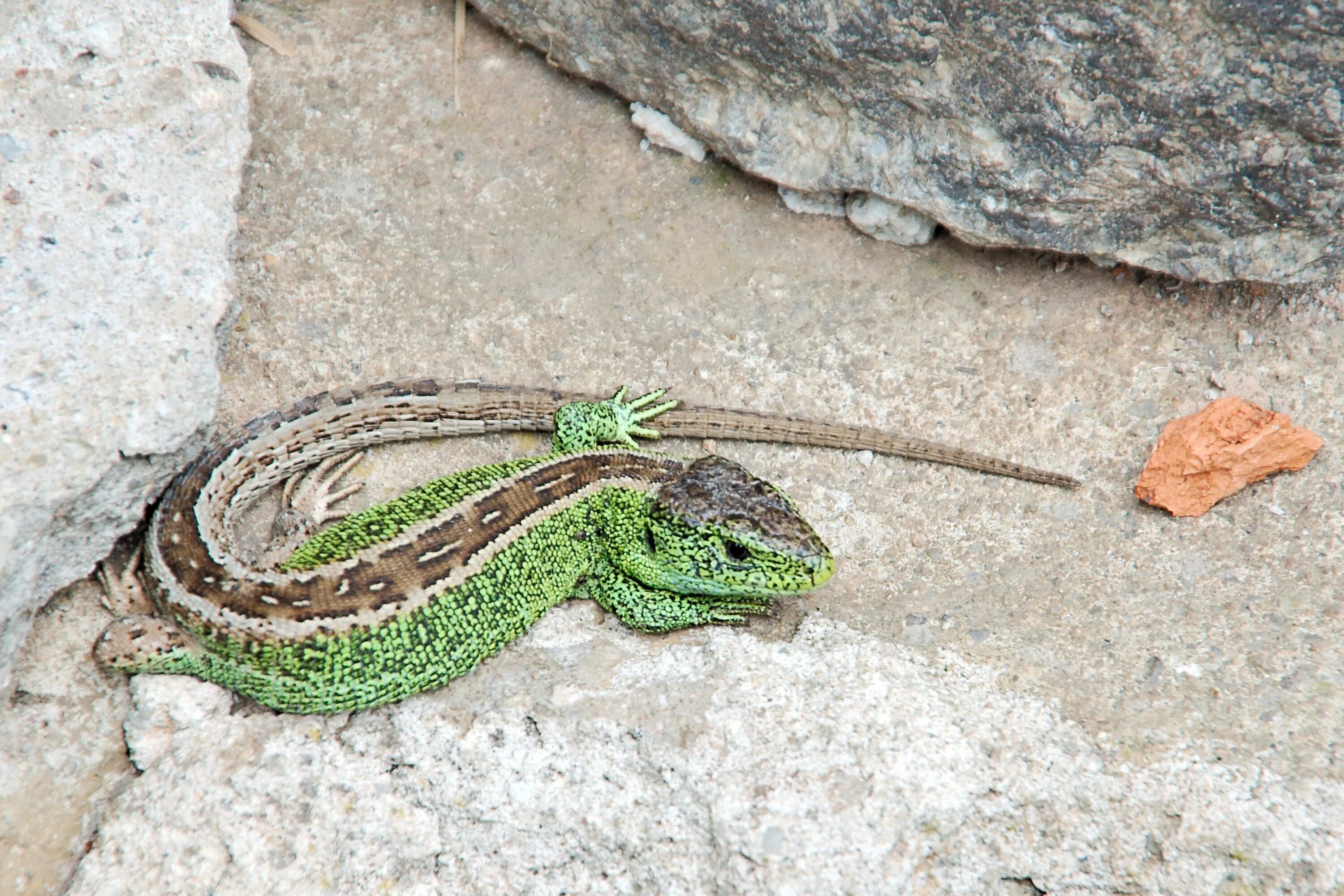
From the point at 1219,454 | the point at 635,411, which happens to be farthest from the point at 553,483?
the point at 1219,454

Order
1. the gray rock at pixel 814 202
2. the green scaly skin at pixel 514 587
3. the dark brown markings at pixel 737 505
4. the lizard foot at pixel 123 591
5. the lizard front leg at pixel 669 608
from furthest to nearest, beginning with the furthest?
the gray rock at pixel 814 202, the lizard front leg at pixel 669 608, the lizard foot at pixel 123 591, the dark brown markings at pixel 737 505, the green scaly skin at pixel 514 587

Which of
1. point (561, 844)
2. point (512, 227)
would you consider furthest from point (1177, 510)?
point (512, 227)

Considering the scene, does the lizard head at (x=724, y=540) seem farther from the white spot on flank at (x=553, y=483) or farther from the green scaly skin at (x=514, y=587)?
the white spot on flank at (x=553, y=483)

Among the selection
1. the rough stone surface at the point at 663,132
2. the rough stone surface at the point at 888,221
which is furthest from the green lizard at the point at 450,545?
the rough stone surface at the point at 663,132

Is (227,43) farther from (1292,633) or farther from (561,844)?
(1292,633)

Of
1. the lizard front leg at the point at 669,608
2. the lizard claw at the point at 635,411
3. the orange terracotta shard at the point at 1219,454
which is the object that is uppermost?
the orange terracotta shard at the point at 1219,454

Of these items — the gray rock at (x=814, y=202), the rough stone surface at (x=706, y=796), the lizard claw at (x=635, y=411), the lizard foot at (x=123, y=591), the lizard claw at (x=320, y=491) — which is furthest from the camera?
the gray rock at (x=814, y=202)
